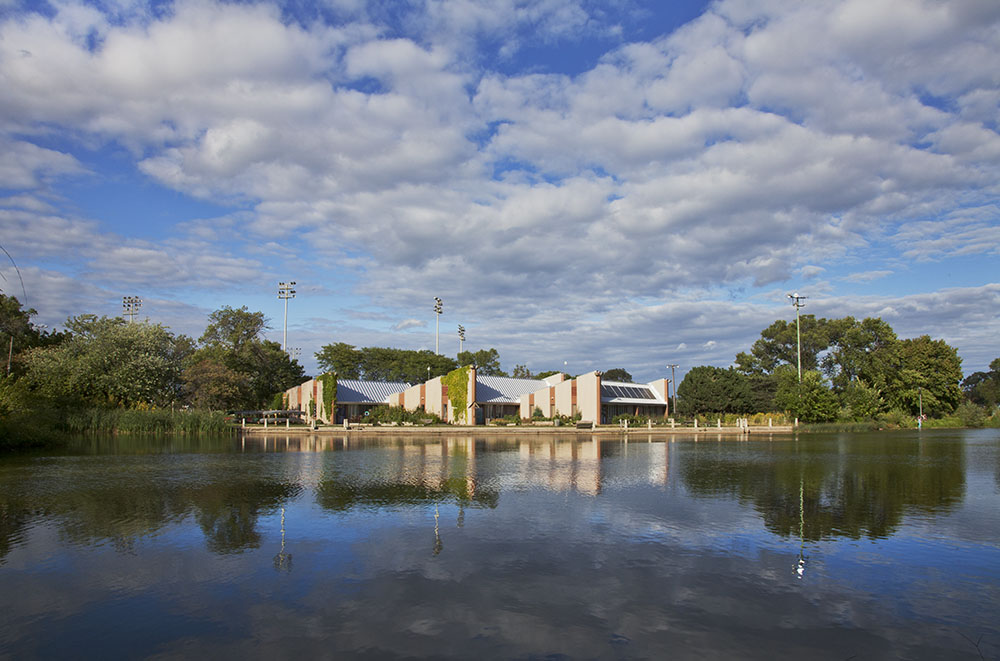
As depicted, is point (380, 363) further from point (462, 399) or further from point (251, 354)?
point (462, 399)

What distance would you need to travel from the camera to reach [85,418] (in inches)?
1500

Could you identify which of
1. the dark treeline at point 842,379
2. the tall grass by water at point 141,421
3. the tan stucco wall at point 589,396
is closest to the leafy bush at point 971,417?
the dark treeline at point 842,379

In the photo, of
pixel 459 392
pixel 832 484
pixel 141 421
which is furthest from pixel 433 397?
pixel 832 484

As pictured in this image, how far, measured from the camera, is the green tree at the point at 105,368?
3938cm

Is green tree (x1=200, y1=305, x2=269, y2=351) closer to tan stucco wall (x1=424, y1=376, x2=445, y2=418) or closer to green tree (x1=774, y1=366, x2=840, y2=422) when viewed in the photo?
tan stucco wall (x1=424, y1=376, x2=445, y2=418)

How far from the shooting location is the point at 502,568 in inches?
340

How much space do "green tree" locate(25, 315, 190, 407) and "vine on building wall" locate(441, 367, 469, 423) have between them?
22.8 m

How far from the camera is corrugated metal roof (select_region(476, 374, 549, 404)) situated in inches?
2351

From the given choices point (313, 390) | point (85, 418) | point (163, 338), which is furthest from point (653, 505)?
point (313, 390)

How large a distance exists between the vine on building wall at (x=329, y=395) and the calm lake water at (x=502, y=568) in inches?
1659

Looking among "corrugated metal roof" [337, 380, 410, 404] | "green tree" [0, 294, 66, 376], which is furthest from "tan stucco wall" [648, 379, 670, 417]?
"green tree" [0, 294, 66, 376]

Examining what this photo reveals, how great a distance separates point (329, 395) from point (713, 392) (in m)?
36.6

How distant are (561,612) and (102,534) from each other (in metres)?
8.45

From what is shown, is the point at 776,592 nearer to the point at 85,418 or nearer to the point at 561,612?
the point at 561,612
